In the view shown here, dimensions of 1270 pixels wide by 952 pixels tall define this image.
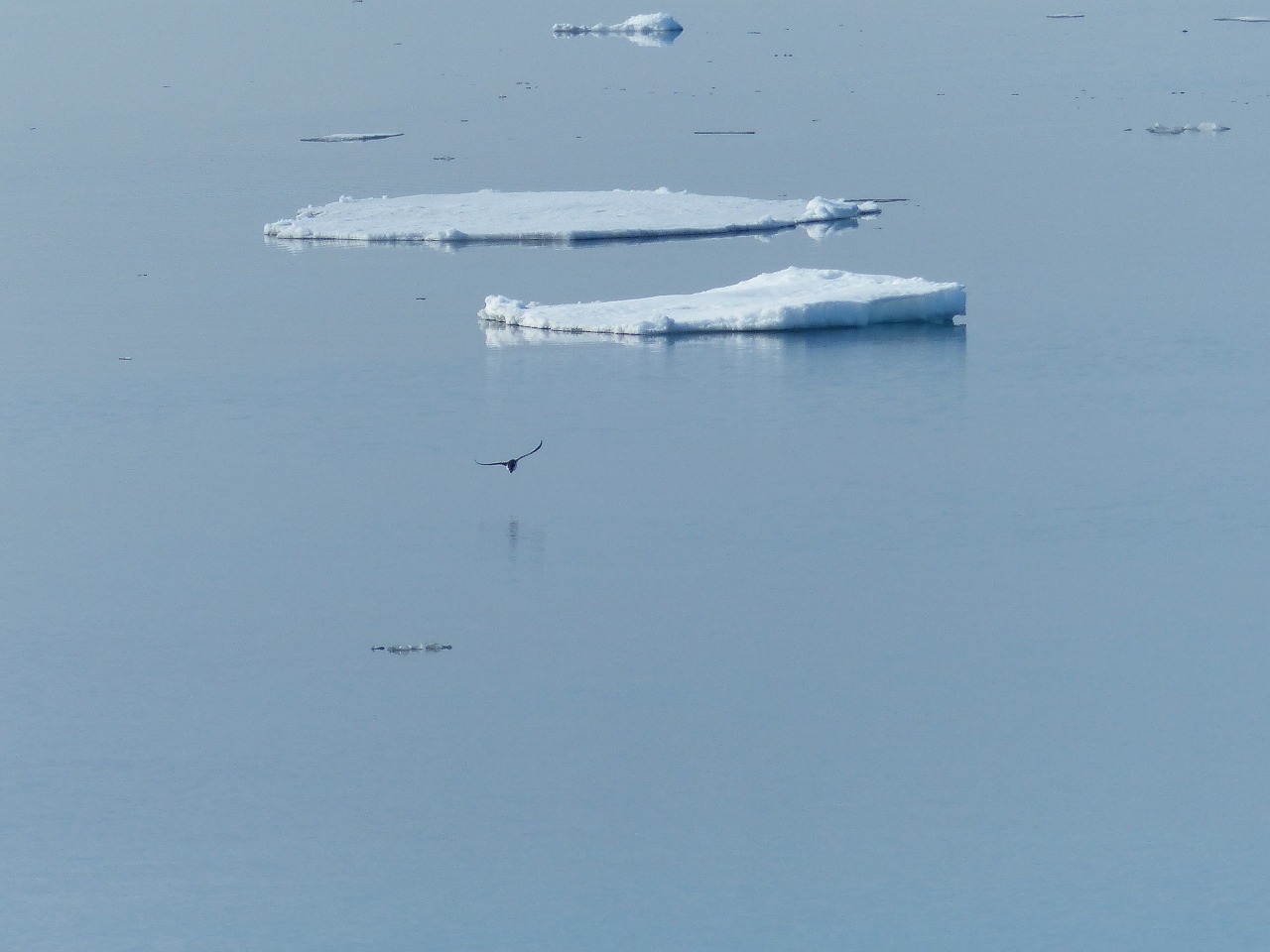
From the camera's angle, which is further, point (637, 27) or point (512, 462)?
point (637, 27)

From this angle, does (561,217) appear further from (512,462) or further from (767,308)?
(512,462)

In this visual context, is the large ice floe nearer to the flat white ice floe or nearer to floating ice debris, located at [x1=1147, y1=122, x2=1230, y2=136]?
the flat white ice floe

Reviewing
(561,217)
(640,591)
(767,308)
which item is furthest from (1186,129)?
(640,591)

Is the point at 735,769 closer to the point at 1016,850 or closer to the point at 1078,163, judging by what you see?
the point at 1016,850

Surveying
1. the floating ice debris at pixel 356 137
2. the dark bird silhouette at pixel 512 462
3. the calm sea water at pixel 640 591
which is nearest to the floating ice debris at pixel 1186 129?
the calm sea water at pixel 640 591

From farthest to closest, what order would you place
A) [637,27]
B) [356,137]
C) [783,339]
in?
[637,27] → [356,137] → [783,339]

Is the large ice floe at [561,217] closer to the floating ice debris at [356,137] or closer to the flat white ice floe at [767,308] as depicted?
the flat white ice floe at [767,308]
